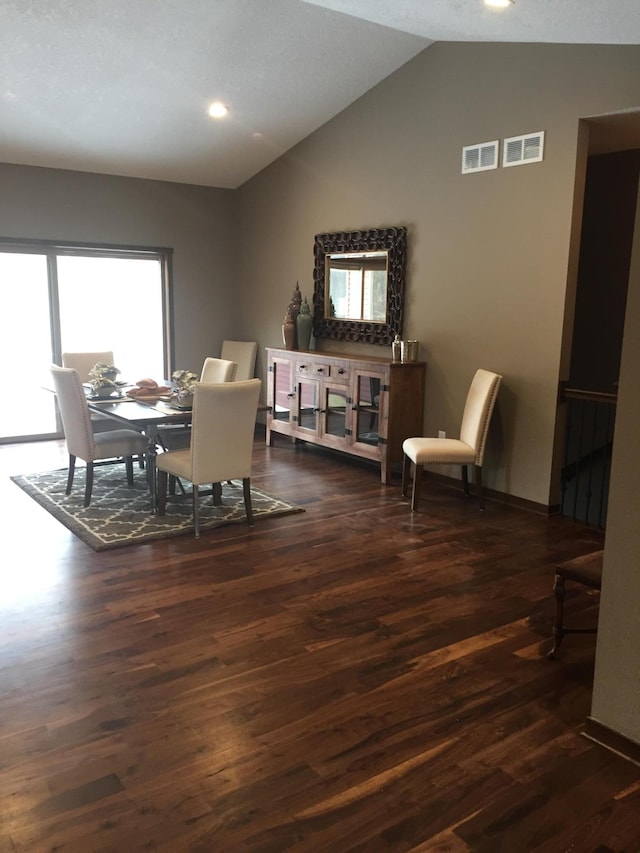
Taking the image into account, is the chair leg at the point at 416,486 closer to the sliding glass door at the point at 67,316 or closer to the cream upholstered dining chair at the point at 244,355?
the cream upholstered dining chair at the point at 244,355

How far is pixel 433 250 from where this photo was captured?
5.44 metres

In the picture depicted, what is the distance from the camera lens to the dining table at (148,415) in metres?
4.32

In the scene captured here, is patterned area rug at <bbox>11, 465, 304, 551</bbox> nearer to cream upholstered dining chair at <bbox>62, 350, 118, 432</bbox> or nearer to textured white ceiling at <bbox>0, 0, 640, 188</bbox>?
cream upholstered dining chair at <bbox>62, 350, 118, 432</bbox>

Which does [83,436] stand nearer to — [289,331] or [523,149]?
[289,331]

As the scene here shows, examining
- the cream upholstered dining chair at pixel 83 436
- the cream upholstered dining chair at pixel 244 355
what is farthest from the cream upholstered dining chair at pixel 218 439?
the cream upholstered dining chair at pixel 244 355

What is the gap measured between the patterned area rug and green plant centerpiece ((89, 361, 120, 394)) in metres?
0.73

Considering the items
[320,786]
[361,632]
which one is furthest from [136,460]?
[320,786]

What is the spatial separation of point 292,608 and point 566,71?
363 cm

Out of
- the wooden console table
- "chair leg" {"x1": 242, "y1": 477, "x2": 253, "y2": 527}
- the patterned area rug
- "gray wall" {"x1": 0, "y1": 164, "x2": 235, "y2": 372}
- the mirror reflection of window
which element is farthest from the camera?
"gray wall" {"x1": 0, "y1": 164, "x2": 235, "y2": 372}

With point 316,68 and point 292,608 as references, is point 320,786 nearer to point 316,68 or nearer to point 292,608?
point 292,608

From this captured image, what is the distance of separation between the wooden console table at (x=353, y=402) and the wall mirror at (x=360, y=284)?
0.98 ft

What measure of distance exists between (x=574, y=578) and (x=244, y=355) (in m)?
5.42

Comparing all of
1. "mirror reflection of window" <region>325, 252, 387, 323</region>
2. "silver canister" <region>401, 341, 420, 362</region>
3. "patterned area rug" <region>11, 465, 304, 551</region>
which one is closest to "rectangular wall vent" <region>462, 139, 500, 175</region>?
"mirror reflection of window" <region>325, 252, 387, 323</region>

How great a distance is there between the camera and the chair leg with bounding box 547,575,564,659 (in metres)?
2.86
